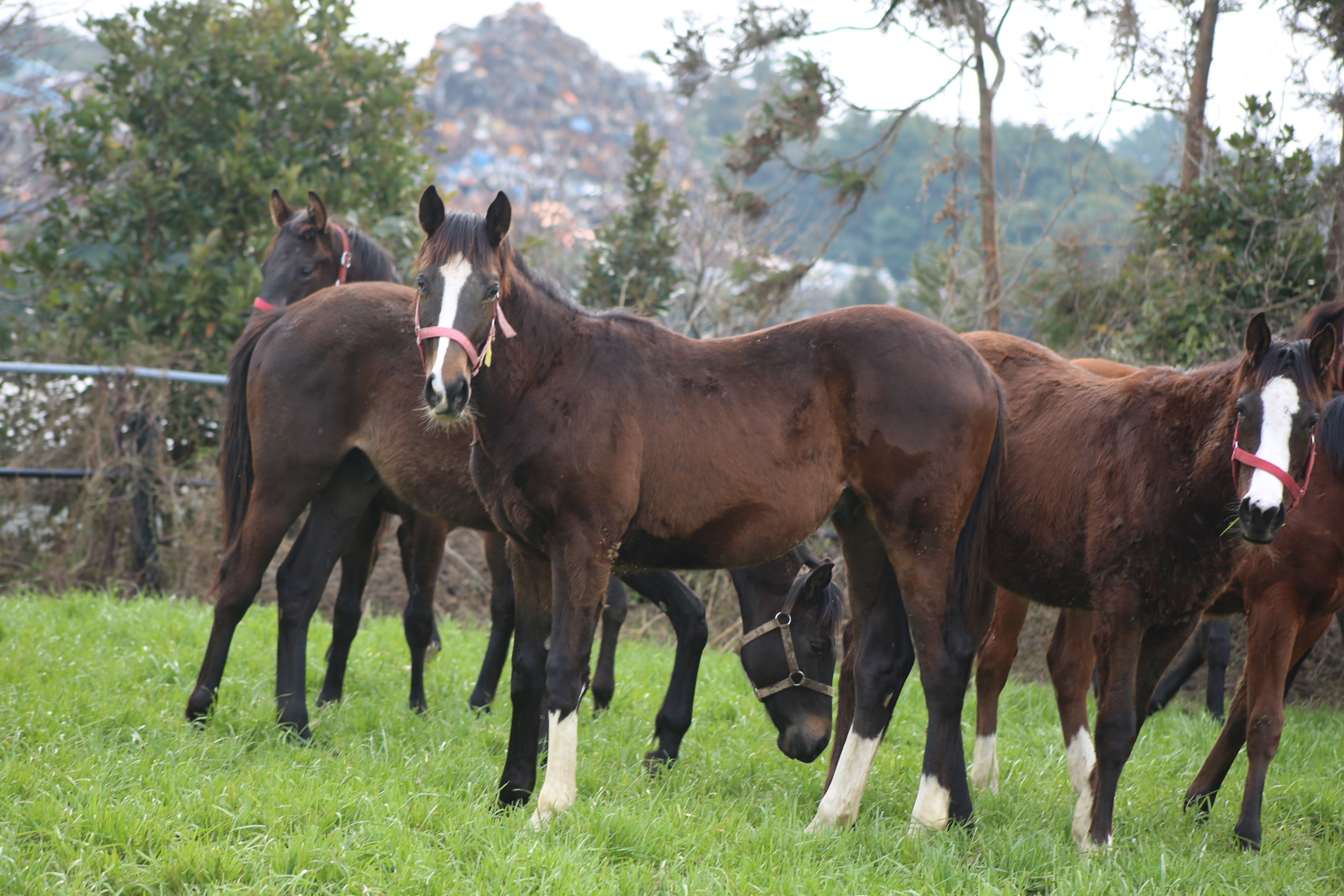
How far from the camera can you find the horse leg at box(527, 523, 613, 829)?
3.45 meters

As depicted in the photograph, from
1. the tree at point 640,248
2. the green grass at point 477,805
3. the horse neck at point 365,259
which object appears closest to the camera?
the green grass at point 477,805

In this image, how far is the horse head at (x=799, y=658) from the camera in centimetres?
444

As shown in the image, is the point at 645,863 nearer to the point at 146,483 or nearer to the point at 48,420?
the point at 146,483

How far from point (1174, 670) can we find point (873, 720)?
364 centimetres

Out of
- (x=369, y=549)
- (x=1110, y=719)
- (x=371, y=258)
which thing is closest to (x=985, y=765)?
(x=1110, y=719)

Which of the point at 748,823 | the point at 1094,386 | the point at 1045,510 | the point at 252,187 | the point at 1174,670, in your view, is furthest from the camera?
the point at 252,187

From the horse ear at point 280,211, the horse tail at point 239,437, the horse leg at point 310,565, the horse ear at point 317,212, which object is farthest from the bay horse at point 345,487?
the horse ear at point 280,211

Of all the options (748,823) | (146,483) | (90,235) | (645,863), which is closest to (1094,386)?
(748,823)

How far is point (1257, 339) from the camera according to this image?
3375 mm

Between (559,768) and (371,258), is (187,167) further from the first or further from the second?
(559,768)

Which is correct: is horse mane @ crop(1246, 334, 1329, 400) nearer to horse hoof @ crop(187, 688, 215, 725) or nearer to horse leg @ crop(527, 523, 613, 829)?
horse leg @ crop(527, 523, 613, 829)

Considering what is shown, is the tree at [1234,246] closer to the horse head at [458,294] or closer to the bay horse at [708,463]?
the bay horse at [708,463]

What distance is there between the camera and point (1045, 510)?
13.4 feet

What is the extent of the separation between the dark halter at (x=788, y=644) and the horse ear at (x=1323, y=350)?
7.08 ft
